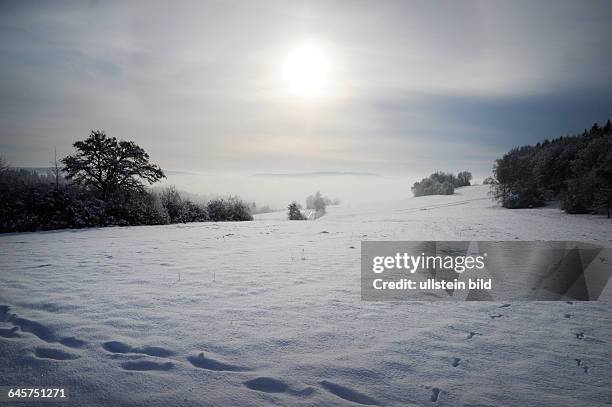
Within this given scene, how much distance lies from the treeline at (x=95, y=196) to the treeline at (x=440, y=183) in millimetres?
62850

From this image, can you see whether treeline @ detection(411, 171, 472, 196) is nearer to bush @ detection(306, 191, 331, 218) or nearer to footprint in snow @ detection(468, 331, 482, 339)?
bush @ detection(306, 191, 331, 218)

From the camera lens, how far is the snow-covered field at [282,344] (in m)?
2.72

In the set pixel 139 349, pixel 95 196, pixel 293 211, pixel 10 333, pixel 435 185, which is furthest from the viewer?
pixel 435 185

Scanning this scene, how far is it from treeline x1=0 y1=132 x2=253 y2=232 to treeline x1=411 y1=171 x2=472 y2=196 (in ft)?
206

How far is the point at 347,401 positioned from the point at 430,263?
20.9 ft

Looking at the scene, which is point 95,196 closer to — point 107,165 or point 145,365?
point 107,165

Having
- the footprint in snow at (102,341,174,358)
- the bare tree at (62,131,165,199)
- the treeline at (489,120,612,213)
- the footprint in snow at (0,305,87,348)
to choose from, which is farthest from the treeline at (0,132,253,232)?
the treeline at (489,120,612,213)

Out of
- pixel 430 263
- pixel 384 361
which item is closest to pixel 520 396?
pixel 384 361

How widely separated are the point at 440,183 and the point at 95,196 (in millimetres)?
76031

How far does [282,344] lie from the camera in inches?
140

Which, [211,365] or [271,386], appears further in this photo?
[211,365]

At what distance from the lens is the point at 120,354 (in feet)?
10.6

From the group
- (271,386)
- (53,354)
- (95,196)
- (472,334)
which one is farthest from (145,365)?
(95,196)

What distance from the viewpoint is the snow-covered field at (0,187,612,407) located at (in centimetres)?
272
